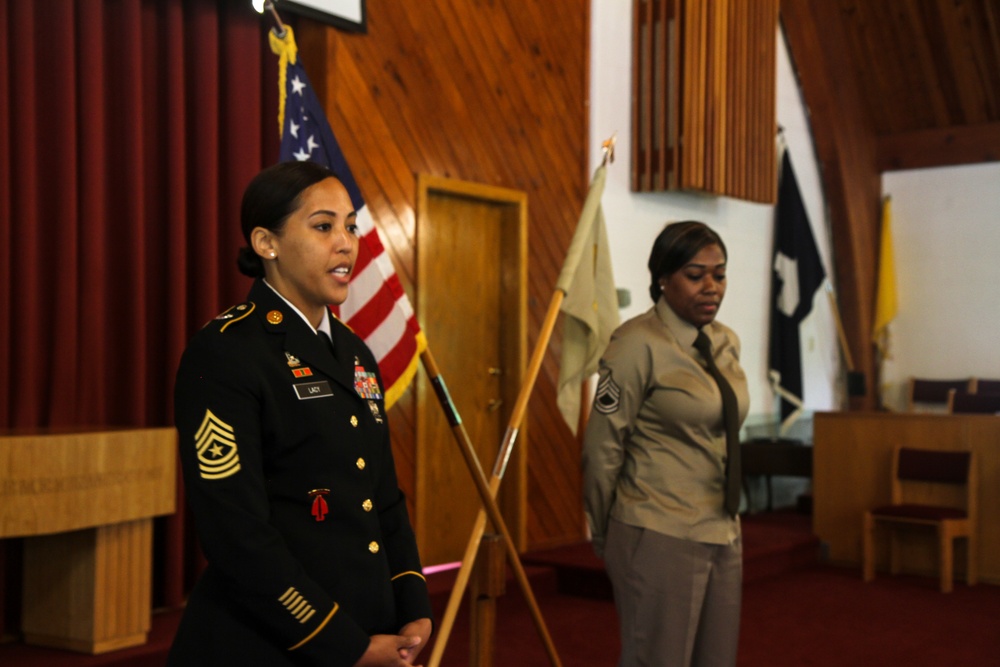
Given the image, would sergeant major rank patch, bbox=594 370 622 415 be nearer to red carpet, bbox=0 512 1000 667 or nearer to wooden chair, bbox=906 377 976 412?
red carpet, bbox=0 512 1000 667

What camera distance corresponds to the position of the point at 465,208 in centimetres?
648

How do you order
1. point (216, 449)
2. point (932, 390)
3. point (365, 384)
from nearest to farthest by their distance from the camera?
point (216, 449), point (365, 384), point (932, 390)

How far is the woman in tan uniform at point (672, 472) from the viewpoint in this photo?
109 inches

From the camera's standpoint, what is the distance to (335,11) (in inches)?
213

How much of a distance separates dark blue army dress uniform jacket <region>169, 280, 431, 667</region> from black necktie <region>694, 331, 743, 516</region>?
1230 mm

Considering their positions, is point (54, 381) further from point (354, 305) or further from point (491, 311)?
point (491, 311)

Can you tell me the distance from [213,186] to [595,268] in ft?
6.14

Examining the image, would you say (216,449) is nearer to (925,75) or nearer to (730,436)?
(730,436)

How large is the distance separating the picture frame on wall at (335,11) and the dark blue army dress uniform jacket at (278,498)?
3.70 m

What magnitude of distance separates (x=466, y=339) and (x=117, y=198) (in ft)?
7.75

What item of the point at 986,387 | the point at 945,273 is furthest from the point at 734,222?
the point at 986,387

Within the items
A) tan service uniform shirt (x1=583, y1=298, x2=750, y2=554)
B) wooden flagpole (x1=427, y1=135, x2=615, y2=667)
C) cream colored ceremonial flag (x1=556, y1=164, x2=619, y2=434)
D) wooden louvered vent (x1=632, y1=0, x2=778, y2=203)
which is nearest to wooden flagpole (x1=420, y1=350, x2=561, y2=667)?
wooden flagpole (x1=427, y1=135, x2=615, y2=667)

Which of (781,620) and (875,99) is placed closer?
(781,620)

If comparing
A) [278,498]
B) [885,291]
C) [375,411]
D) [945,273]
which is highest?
[945,273]
